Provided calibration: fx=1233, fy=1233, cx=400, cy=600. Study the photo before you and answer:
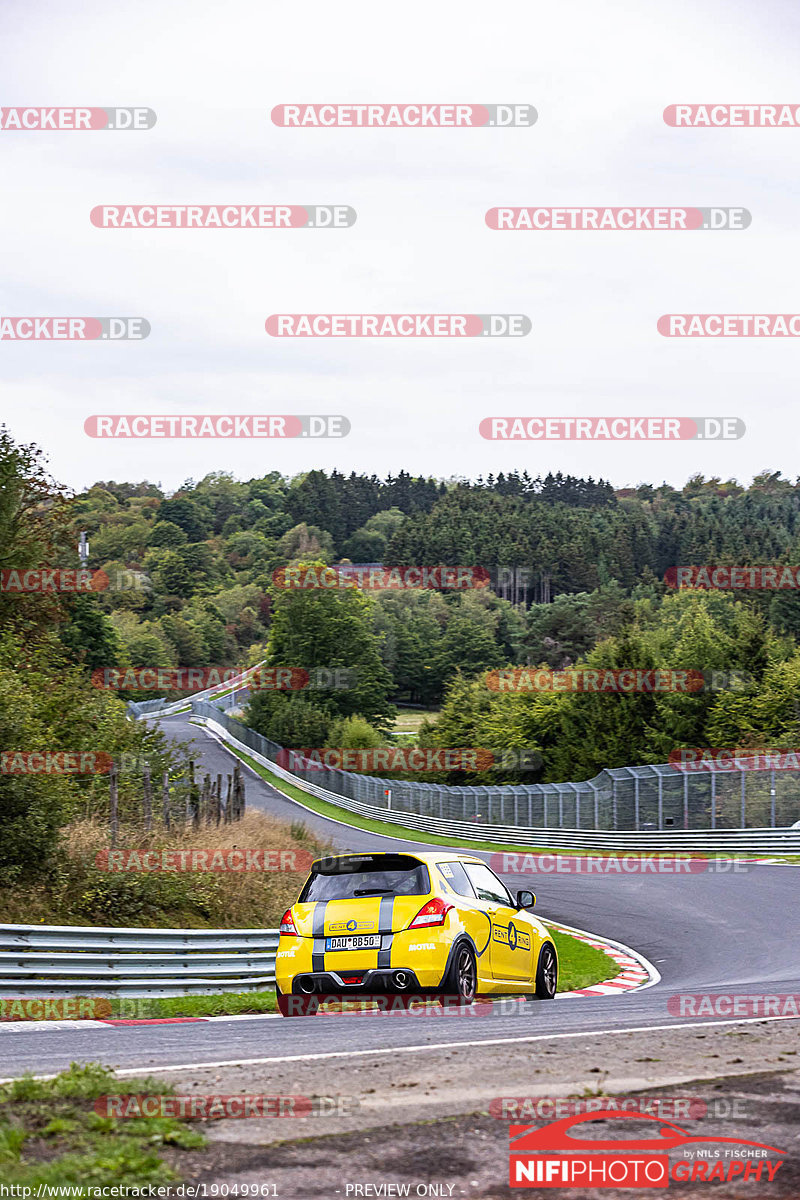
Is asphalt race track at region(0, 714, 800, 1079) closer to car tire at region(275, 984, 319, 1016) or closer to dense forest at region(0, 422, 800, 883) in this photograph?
car tire at region(275, 984, 319, 1016)

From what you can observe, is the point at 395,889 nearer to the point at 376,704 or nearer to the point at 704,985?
the point at 704,985

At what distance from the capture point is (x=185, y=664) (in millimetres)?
144375

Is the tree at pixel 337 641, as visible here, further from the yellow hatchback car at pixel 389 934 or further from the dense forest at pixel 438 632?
the yellow hatchback car at pixel 389 934

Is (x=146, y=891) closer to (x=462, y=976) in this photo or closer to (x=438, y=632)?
(x=462, y=976)

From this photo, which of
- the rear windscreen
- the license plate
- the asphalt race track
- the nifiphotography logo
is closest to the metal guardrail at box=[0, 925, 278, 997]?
the asphalt race track

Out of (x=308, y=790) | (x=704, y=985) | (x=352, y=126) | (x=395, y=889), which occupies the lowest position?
(x=308, y=790)

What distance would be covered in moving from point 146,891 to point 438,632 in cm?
12236

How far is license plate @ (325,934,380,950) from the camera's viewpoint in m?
10.1

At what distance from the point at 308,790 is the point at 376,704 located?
95.9 ft

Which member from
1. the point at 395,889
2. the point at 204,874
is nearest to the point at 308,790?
the point at 204,874

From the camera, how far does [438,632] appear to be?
137250 mm

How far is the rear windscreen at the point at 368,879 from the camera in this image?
10.4 metres

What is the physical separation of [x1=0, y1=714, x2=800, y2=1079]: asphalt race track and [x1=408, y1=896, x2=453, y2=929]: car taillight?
77 cm

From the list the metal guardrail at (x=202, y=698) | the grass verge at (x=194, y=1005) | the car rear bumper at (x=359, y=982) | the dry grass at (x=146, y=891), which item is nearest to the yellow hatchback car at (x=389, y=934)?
the car rear bumper at (x=359, y=982)
